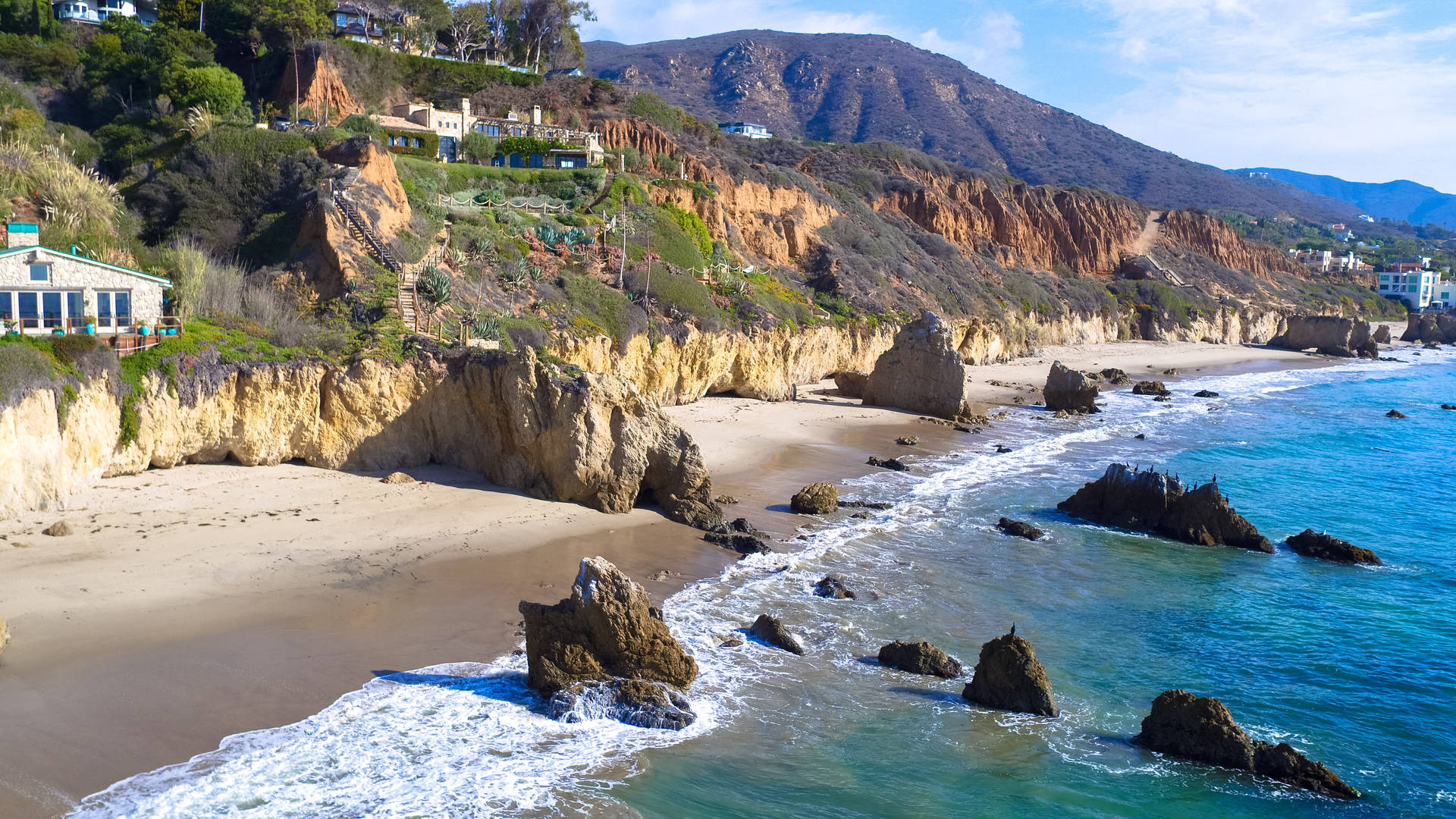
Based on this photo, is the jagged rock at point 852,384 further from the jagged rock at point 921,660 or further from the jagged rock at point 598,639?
the jagged rock at point 598,639

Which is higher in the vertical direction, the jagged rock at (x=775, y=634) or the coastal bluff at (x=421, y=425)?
the coastal bluff at (x=421, y=425)

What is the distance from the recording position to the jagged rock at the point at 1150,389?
1827 inches

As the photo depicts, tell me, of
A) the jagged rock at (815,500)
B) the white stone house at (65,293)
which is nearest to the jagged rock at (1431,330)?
the jagged rock at (815,500)

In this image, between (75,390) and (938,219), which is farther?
(938,219)

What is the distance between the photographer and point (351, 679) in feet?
42.0

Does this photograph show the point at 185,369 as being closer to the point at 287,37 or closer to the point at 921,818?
the point at 921,818

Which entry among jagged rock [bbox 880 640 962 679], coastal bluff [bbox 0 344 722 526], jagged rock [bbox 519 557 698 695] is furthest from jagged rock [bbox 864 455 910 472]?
jagged rock [bbox 519 557 698 695]

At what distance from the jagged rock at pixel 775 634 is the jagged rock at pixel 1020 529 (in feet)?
27.1

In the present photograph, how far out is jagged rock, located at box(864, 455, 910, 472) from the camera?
89.4 feet

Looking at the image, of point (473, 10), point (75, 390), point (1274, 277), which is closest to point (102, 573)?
point (75, 390)

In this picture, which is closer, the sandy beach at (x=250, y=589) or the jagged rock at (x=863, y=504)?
the sandy beach at (x=250, y=589)

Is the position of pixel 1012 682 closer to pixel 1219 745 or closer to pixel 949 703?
pixel 949 703

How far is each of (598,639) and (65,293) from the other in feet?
49.0

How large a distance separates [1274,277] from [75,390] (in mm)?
105706
